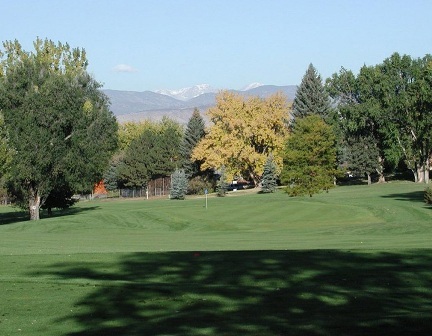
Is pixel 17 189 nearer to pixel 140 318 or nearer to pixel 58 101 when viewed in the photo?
pixel 58 101

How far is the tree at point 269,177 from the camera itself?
93.7 metres

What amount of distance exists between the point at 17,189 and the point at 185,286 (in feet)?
126

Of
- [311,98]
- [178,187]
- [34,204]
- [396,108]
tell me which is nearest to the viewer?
[34,204]

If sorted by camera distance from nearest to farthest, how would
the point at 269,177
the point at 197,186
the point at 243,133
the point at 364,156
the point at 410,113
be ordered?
1. the point at 269,177
2. the point at 410,113
3. the point at 243,133
4. the point at 364,156
5. the point at 197,186

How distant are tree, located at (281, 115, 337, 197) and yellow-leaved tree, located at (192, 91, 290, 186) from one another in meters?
37.2

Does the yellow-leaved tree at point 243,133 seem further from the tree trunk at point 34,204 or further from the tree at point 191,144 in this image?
the tree trunk at point 34,204

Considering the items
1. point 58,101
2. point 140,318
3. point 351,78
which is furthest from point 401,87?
point 140,318

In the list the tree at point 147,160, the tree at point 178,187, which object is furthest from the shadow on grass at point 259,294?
the tree at point 147,160

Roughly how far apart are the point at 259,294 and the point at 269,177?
80431 millimetres

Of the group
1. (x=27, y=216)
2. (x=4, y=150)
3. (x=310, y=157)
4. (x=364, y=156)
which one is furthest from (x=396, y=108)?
(x=4, y=150)

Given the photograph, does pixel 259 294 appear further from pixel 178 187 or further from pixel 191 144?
pixel 191 144

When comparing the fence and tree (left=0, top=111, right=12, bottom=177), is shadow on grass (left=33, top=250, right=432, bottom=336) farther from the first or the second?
the fence

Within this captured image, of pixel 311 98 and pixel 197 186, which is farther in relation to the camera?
pixel 311 98

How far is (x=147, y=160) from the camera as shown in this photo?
113 metres
